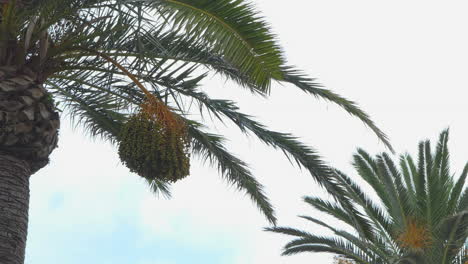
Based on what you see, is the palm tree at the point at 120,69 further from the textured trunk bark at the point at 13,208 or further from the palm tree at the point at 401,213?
the palm tree at the point at 401,213

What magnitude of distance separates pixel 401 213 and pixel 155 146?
28.4 feet

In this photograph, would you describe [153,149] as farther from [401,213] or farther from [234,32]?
[401,213]

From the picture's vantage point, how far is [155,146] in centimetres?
622

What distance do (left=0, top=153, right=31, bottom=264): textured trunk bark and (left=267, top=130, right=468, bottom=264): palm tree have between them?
7.85 metres

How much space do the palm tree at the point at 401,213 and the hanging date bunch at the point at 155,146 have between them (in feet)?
24.3

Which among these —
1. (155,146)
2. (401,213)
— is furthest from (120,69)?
(401,213)

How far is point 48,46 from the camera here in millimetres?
6664

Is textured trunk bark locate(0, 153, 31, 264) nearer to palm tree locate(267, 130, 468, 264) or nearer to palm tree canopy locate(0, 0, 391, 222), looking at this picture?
palm tree canopy locate(0, 0, 391, 222)

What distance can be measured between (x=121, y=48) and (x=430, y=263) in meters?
7.63

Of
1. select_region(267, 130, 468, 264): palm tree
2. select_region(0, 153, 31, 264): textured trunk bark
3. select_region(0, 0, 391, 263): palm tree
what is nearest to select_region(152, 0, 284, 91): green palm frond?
select_region(0, 0, 391, 263): palm tree

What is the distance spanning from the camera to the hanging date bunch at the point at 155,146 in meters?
6.21

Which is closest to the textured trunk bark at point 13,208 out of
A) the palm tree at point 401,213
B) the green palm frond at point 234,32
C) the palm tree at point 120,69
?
the palm tree at point 120,69

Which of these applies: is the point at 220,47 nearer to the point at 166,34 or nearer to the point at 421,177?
the point at 166,34

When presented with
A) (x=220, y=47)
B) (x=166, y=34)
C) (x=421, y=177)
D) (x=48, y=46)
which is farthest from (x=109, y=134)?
(x=421, y=177)
